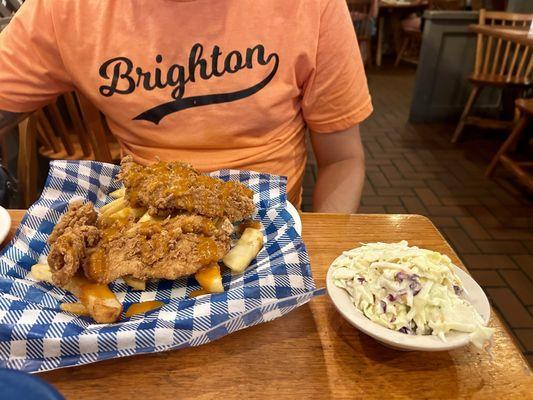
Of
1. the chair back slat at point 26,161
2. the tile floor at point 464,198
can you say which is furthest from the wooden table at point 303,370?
the tile floor at point 464,198

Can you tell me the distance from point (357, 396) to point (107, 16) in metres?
1.35

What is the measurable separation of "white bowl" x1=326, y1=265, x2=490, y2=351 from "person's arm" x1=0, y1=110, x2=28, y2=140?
135 centimetres

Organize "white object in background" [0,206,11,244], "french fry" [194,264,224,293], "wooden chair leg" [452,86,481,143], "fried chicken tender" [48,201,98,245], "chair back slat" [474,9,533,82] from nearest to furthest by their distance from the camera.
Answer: "french fry" [194,264,224,293] < "fried chicken tender" [48,201,98,245] < "white object in background" [0,206,11,244] < "chair back slat" [474,9,533,82] < "wooden chair leg" [452,86,481,143]

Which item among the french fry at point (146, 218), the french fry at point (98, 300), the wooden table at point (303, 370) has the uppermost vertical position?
the french fry at point (146, 218)

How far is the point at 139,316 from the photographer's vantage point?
83 cm

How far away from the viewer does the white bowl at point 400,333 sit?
2.54 feet

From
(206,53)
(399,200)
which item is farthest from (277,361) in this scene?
(399,200)

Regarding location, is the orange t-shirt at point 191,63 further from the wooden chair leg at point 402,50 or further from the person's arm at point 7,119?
the wooden chair leg at point 402,50

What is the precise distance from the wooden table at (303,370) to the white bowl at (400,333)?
0.07 metres

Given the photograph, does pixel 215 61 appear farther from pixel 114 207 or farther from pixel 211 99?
pixel 114 207

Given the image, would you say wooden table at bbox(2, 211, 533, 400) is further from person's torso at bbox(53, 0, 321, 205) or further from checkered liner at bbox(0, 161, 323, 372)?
person's torso at bbox(53, 0, 321, 205)

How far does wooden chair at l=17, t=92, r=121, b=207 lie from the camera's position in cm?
199

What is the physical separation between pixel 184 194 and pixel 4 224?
1.77 feet

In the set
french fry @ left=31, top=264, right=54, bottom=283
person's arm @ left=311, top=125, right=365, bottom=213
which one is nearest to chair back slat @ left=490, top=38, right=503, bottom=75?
person's arm @ left=311, top=125, right=365, bottom=213
